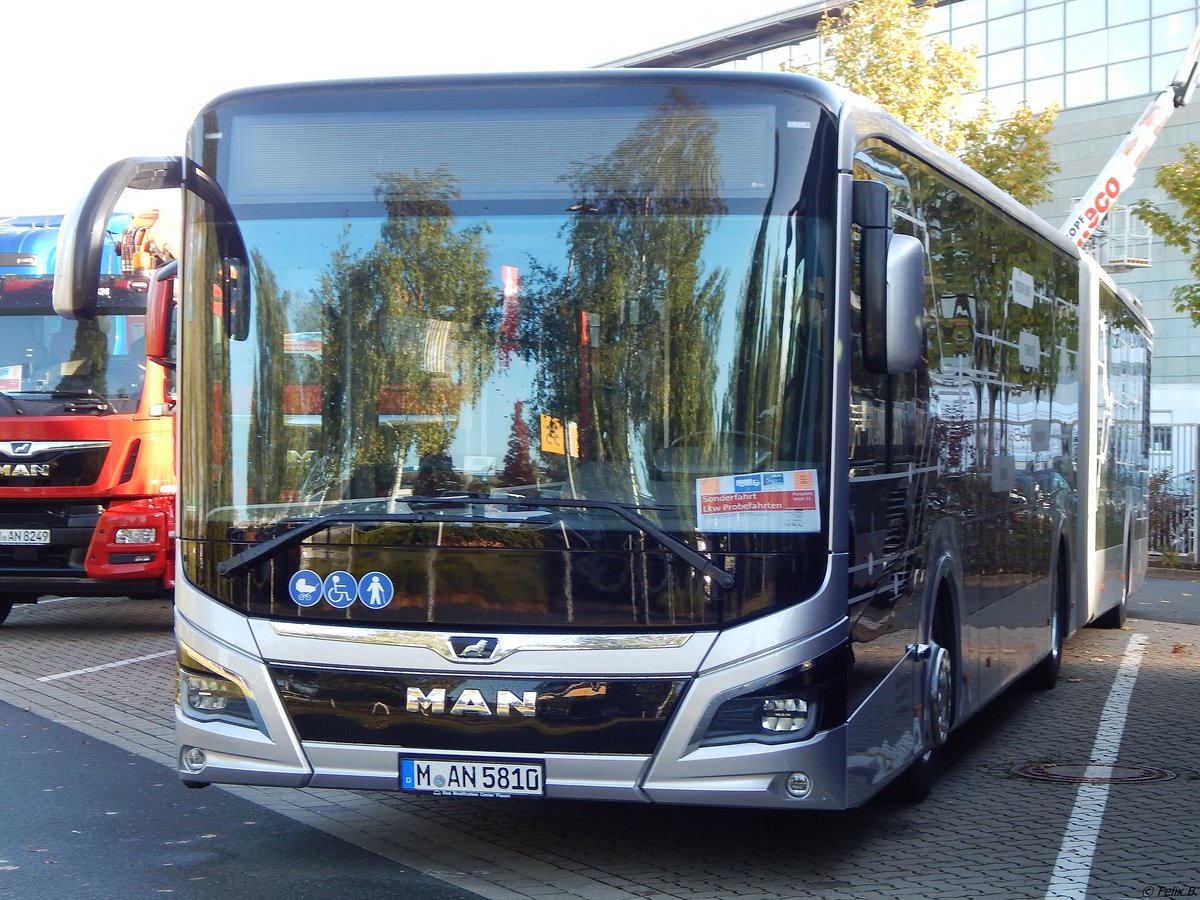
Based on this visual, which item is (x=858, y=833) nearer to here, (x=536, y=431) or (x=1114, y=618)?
(x=536, y=431)

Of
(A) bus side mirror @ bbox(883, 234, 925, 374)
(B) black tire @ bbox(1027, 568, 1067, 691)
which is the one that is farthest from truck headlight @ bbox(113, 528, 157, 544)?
(A) bus side mirror @ bbox(883, 234, 925, 374)

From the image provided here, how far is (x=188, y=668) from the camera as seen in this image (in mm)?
6566

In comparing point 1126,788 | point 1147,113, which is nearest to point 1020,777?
point 1126,788

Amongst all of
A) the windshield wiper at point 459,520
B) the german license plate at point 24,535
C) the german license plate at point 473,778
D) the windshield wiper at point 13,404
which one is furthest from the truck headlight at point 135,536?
the german license plate at point 473,778

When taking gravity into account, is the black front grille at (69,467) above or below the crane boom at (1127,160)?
below

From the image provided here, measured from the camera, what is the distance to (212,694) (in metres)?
6.48

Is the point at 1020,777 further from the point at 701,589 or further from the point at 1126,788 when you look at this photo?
the point at 701,589

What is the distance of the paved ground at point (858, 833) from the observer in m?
6.45

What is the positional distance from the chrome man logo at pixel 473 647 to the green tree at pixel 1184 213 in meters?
19.1

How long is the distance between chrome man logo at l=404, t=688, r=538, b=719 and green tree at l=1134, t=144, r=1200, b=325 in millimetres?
19118

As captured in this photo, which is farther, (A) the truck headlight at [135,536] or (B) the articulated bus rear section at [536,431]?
(A) the truck headlight at [135,536]

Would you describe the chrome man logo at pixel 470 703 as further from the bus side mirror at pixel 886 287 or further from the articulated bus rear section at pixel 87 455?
the articulated bus rear section at pixel 87 455

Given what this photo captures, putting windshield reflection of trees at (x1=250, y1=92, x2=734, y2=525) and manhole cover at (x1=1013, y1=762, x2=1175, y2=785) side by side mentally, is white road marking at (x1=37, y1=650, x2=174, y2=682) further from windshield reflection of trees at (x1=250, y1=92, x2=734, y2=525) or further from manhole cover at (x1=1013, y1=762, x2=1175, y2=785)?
manhole cover at (x1=1013, y1=762, x2=1175, y2=785)

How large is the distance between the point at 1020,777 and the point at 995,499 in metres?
1.56
